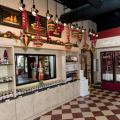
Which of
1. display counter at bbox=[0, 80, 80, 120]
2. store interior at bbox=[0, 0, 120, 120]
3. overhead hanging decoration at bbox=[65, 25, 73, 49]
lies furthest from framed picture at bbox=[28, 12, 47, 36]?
display counter at bbox=[0, 80, 80, 120]

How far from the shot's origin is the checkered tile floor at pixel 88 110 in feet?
13.6

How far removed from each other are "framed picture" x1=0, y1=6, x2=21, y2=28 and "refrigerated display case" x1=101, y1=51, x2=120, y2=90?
15.9ft

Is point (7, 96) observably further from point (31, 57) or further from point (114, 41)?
point (114, 41)

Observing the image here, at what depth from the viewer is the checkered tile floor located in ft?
13.6

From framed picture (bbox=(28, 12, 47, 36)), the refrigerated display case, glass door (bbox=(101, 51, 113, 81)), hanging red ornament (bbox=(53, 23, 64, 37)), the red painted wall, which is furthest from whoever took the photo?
glass door (bbox=(101, 51, 113, 81))

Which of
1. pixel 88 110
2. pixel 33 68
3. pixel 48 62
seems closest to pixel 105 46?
pixel 48 62

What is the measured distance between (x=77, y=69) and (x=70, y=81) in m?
0.67

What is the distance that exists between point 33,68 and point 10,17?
4.97ft

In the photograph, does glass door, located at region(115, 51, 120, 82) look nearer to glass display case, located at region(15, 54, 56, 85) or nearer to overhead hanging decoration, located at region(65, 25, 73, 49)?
overhead hanging decoration, located at region(65, 25, 73, 49)

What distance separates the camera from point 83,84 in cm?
629

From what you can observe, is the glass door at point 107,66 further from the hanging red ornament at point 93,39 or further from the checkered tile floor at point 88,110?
the checkered tile floor at point 88,110

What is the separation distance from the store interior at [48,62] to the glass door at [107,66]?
17 centimetres

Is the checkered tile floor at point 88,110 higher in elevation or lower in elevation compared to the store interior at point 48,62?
lower

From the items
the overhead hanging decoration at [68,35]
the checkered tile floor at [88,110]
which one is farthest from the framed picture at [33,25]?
the checkered tile floor at [88,110]
